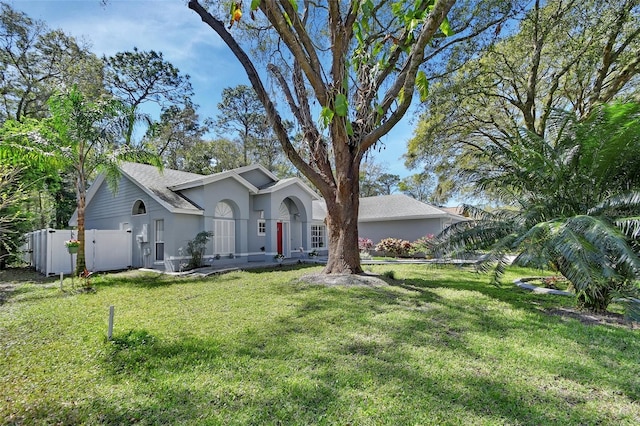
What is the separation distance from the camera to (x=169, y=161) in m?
30.2

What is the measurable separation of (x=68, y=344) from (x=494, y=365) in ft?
21.6

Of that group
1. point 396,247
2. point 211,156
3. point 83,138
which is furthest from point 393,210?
point 83,138

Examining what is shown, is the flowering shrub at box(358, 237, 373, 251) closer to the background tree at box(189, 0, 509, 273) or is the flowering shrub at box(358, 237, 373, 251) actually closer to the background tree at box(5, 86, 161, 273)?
the background tree at box(189, 0, 509, 273)

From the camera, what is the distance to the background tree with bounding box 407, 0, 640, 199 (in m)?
11.4

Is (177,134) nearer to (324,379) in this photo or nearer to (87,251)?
(87,251)

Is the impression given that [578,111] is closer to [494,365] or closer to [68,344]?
[494,365]

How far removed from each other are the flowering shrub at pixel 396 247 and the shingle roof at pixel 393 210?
2157 mm

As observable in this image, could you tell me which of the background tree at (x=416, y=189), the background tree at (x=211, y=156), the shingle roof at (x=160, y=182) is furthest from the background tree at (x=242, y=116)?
the background tree at (x=416, y=189)

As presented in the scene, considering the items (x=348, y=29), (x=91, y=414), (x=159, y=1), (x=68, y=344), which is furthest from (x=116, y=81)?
(x=91, y=414)

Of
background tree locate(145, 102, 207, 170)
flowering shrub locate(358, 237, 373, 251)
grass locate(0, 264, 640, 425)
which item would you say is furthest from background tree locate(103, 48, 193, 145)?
grass locate(0, 264, 640, 425)

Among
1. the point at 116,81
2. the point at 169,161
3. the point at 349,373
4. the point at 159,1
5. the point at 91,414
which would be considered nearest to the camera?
the point at 91,414

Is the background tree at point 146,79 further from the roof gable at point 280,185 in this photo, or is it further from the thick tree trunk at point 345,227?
the thick tree trunk at point 345,227

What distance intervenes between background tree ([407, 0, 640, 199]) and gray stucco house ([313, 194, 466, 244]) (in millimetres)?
4506

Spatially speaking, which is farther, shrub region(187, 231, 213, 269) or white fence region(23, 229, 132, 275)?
shrub region(187, 231, 213, 269)
